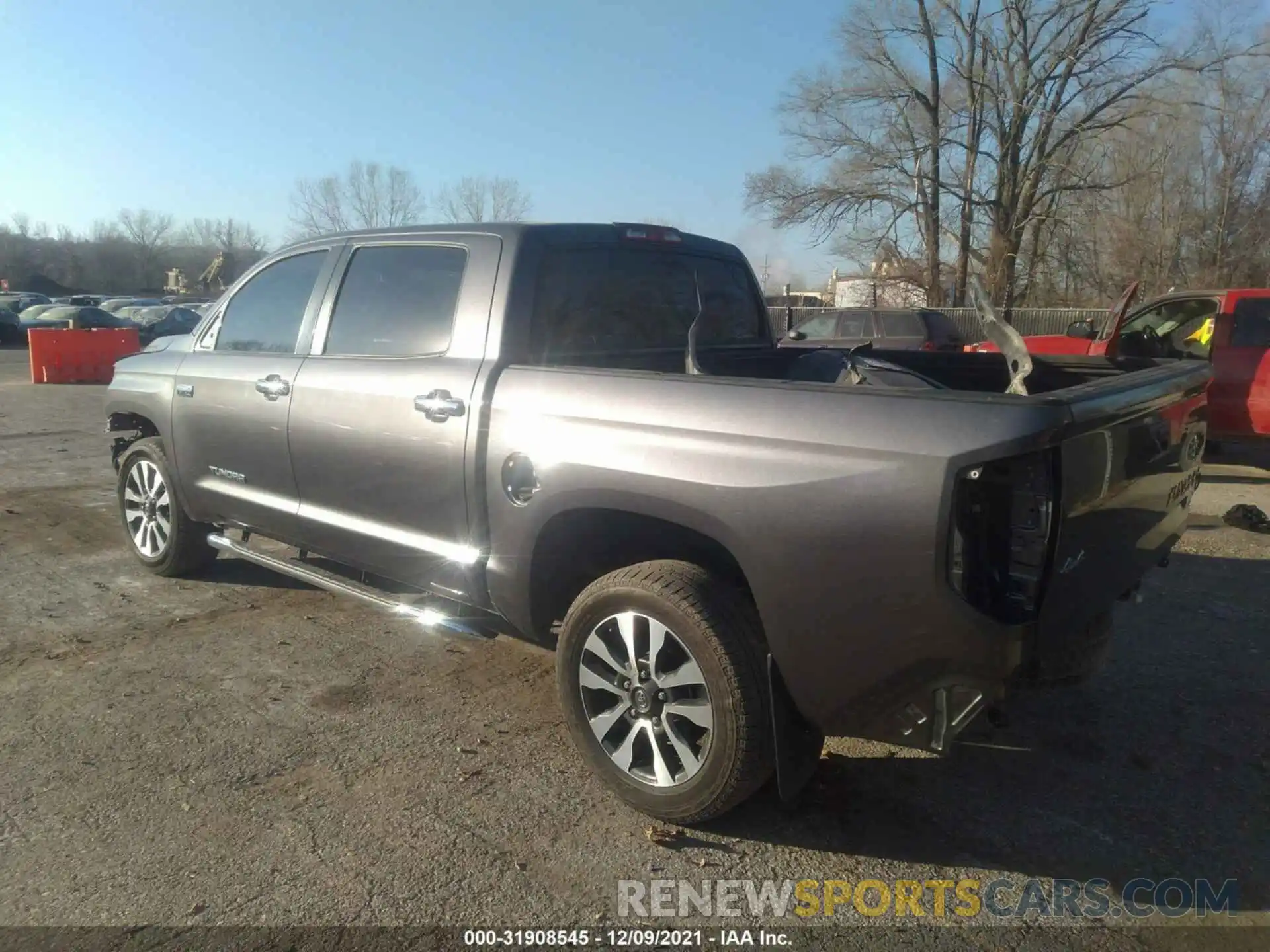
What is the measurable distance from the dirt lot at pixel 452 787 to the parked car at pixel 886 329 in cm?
1162

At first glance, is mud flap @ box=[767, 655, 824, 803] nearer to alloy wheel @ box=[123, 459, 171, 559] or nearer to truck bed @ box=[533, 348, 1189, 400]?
truck bed @ box=[533, 348, 1189, 400]

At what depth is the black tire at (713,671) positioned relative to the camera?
2859 mm

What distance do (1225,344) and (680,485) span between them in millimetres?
8480

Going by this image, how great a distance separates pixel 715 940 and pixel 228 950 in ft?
4.33

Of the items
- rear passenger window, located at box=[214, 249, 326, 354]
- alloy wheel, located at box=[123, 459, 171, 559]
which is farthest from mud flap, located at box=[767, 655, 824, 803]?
alloy wheel, located at box=[123, 459, 171, 559]

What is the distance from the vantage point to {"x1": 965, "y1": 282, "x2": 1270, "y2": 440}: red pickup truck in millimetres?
8812

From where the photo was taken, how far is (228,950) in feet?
8.23

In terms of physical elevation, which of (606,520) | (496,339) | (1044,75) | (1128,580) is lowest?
(1128,580)

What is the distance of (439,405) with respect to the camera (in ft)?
12.1

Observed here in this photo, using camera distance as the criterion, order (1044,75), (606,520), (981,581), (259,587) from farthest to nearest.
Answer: (1044,75), (259,587), (606,520), (981,581)

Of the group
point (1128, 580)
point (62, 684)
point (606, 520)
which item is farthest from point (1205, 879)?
point (62, 684)

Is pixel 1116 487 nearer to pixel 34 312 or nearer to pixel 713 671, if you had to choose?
pixel 713 671

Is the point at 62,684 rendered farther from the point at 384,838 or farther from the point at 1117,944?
the point at 1117,944

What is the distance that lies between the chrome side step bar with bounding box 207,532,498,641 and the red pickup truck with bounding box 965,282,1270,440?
6598mm
